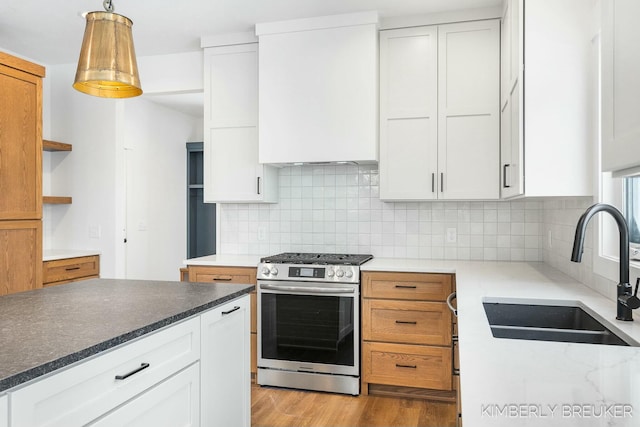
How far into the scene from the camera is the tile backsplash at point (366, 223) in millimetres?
3502

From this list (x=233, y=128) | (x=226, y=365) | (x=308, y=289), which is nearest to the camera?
(x=226, y=365)

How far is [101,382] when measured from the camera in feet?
4.40

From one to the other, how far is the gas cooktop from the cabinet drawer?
5.04 ft

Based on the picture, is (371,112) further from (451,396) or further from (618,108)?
(618,108)

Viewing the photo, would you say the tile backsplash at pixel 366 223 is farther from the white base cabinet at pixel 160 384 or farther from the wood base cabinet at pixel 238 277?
the white base cabinet at pixel 160 384

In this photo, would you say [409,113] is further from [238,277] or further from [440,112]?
[238,277]

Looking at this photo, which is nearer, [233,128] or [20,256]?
[20,256]

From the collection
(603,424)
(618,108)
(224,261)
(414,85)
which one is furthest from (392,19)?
(603,424)

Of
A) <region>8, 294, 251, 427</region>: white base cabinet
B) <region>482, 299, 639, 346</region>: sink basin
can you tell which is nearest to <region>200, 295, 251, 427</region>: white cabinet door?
<region>8, 294, 251, 427</region>: white base cabinet

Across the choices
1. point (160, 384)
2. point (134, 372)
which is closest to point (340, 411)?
point (160, 384)

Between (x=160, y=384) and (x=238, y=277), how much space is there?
1871 mm

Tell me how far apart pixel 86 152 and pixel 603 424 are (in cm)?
440

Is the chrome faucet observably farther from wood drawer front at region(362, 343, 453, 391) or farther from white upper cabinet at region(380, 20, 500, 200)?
white upper cabinet at region(380, 20, 500, 200)

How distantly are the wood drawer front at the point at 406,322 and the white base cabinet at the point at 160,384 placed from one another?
113 cm
